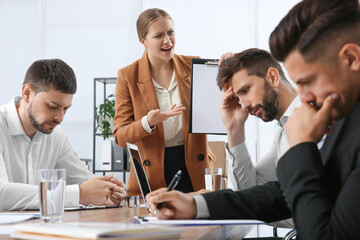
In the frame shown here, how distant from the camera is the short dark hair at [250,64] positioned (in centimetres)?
213

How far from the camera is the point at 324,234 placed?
858 mm

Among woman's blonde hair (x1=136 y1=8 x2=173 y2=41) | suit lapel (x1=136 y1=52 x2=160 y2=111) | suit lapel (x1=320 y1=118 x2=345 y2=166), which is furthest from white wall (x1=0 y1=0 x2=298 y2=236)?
suit lapel (x1=320 y1=118 x2=345 y2=166)

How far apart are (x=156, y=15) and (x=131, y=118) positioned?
551mm

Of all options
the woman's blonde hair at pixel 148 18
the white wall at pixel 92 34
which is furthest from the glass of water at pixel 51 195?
the white wall at pixel 92 34

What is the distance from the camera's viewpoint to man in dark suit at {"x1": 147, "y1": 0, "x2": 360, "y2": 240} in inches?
34.5

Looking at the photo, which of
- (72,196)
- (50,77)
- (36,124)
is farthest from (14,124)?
(72,196)

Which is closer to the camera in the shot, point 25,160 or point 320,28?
point 320,28

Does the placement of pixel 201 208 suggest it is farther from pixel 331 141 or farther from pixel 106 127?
pixel 106 127

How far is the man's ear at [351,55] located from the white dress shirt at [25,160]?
1184mm

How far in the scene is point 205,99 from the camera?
2.32 m

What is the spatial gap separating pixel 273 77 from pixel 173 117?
555 millimetres

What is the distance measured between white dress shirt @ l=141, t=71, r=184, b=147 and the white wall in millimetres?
2789

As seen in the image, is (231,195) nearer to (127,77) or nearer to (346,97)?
(346,97)

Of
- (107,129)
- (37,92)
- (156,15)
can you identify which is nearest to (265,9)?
(107,129)
